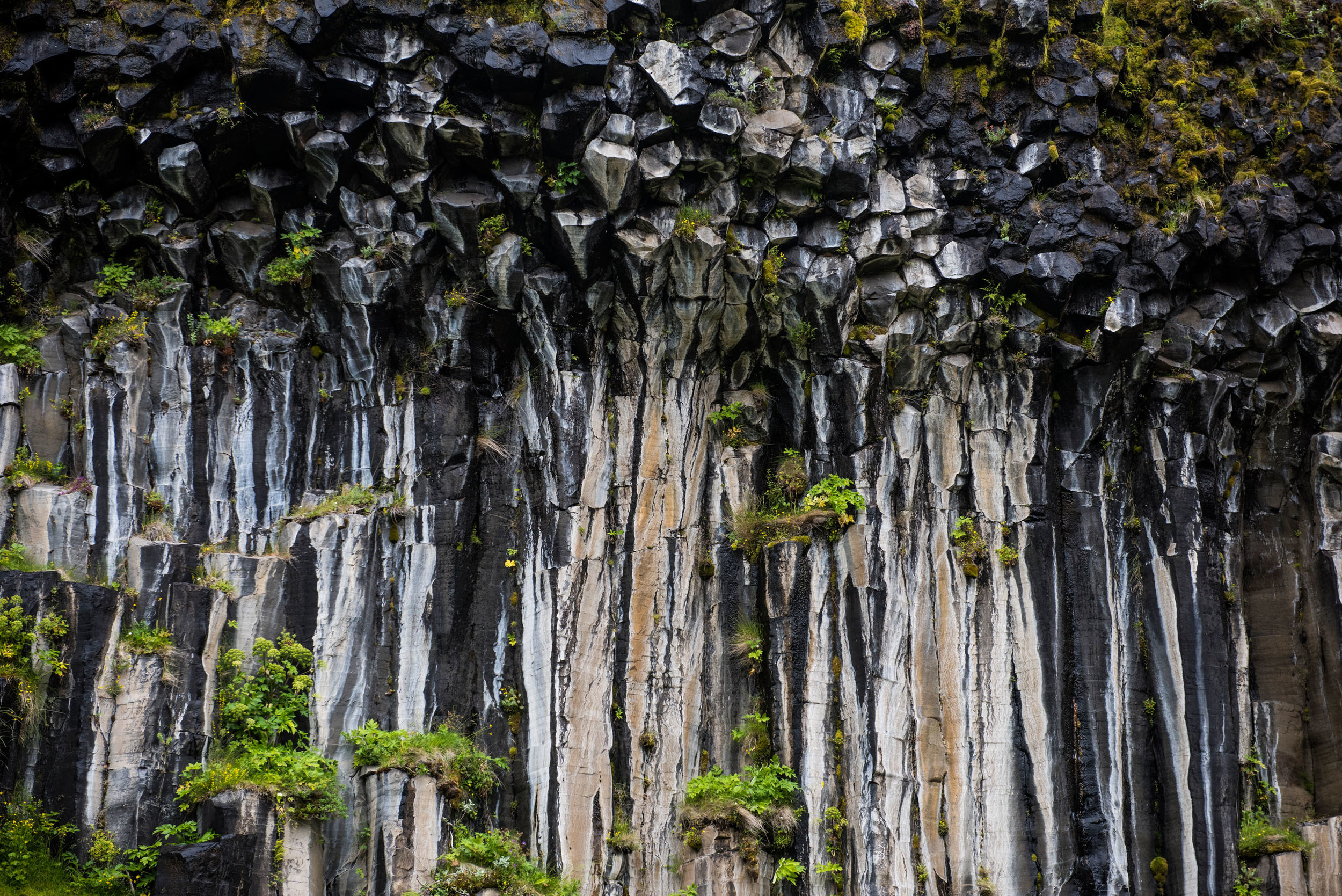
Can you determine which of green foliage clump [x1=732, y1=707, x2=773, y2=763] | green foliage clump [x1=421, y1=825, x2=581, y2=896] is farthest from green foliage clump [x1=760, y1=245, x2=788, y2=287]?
green foliage clump [x1=421, y1=825, x2=581, y2=896]

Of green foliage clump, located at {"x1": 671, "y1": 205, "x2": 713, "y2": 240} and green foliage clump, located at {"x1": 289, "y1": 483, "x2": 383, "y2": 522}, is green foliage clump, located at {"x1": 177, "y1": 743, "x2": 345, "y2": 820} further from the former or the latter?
green foliage clump, located at {"x1": 671, "y1": 205, "x2": 713, "y2": 240}

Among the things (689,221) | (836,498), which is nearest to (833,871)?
(836,498)

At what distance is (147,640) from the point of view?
439 inches

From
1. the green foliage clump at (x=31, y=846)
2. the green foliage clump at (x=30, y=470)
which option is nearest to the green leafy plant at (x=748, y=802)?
the green foliage clump at (x=31, y=846)

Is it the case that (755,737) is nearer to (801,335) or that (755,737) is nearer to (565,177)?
(801,335)

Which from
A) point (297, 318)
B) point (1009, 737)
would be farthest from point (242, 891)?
point (1009, 737)

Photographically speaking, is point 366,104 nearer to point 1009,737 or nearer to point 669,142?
point 669,142

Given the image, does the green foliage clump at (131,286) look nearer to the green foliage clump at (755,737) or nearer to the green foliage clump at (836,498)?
the green foliage clump at (836,498)

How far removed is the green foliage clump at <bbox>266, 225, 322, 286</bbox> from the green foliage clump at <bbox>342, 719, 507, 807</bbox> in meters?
5.67

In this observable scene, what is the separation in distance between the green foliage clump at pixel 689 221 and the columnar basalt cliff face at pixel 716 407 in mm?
49

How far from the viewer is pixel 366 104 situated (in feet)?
40.1

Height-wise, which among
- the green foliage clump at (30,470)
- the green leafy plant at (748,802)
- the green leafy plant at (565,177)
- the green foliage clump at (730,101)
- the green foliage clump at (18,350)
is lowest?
the green leafy plant at (748,802)

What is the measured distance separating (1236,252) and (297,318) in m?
12.4

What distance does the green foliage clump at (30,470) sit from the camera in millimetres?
11719
